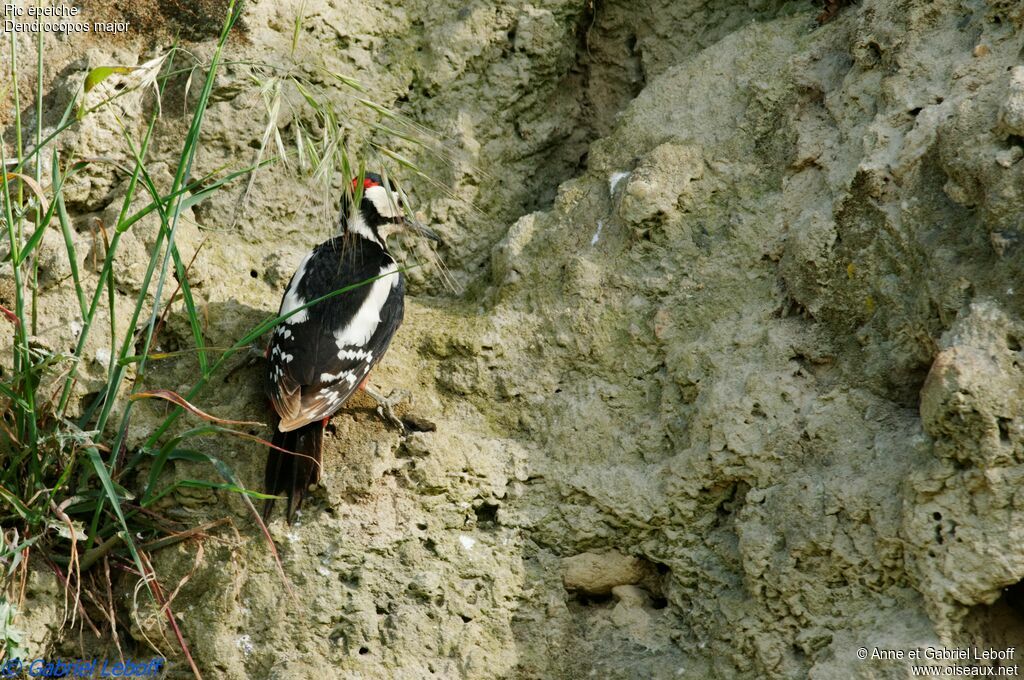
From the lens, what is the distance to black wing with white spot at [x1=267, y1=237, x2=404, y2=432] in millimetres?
3645

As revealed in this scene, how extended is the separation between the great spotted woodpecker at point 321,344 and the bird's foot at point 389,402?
7 cm

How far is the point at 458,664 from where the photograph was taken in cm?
346

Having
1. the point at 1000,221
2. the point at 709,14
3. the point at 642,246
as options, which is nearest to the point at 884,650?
the point at 1000,221

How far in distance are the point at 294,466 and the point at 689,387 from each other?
136cm

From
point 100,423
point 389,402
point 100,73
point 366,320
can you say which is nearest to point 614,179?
point 366,320

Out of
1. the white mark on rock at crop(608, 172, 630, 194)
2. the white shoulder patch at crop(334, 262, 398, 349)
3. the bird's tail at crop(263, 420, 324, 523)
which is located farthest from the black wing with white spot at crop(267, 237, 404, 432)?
the white mark on rock at crop(608, 172, 630, 194)

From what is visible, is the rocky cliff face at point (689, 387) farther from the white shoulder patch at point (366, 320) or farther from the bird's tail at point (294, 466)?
the white shoulder patch at point (366, 320)

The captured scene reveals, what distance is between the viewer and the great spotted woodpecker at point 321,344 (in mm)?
3625

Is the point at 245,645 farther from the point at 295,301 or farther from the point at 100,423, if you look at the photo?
the point at 295,301

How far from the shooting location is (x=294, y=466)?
3.62m

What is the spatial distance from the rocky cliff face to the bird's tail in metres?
0.07

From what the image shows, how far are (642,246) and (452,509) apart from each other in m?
1.19

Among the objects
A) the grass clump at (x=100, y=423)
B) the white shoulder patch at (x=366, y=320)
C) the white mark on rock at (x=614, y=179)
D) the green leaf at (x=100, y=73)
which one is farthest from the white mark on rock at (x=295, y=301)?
the white mark on rock at (x=614, y=179)

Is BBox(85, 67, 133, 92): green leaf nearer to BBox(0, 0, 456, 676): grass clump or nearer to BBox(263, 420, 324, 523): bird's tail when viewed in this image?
BBox(0, 0, 456, 676): grass clump
